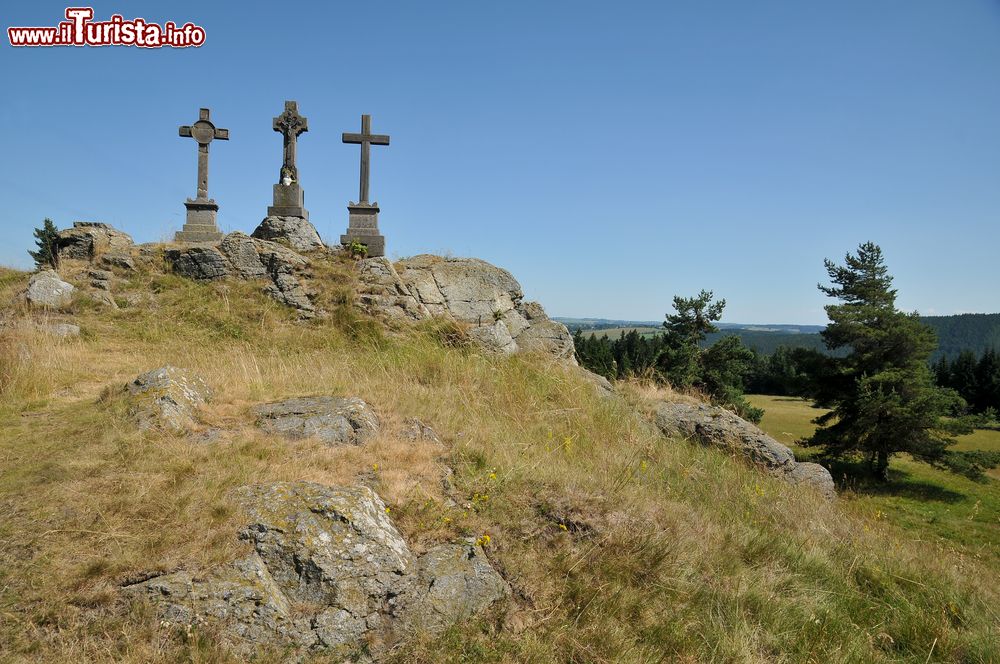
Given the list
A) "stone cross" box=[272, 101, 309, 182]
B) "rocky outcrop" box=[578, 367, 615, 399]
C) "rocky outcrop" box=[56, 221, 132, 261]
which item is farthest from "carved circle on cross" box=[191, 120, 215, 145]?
"rocky outcrop" box=[578, 367, 615, 399]

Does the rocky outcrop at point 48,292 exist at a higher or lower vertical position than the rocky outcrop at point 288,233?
lower

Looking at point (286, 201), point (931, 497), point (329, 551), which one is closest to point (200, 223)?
point (286, 201)

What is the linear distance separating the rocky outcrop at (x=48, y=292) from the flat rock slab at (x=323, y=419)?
8028mm

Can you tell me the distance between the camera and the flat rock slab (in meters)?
4.85

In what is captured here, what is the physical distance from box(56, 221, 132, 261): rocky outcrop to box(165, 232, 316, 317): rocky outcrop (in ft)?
4.88

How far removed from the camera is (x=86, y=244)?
486 inches

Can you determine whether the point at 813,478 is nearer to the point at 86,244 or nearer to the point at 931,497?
the point at 86,244

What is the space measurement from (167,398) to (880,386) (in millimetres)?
28366

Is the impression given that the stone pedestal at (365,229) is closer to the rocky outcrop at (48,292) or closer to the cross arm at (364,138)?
the cross arm at (364,138)

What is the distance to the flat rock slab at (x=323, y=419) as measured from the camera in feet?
15.9

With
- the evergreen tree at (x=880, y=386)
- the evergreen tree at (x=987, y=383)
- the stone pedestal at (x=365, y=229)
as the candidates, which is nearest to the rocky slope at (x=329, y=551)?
the stone pedestal at (x=365, y=229)

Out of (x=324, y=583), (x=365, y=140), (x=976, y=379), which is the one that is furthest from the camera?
(x=976, y=379)

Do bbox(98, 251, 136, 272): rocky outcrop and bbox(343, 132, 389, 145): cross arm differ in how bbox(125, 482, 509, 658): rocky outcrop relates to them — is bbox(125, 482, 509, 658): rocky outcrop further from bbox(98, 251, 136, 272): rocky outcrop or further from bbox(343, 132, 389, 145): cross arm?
bbox(343, 132, 389, 145): cross arm

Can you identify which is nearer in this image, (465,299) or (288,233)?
(465,299)
